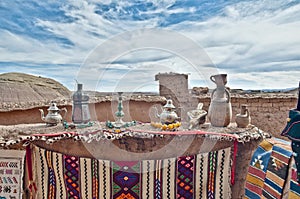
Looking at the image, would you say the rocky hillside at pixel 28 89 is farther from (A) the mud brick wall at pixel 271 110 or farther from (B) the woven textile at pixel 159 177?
(A) the mud brick wall at pixel 271 110

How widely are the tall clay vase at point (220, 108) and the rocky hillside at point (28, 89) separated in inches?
79.9

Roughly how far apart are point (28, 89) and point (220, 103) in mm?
3198

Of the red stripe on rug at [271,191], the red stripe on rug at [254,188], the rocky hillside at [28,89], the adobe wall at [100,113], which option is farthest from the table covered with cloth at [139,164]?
the rocky hillside at [28,89]

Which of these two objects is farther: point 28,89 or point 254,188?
point 28,89

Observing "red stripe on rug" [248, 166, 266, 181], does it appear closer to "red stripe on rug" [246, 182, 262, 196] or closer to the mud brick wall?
"red stripe on rug" [246, 182, 262, 196]

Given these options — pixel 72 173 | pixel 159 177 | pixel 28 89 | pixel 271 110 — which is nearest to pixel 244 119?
pixel 159 177

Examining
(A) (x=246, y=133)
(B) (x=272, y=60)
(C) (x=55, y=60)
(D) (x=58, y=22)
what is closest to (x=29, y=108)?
(C) (x=55, y=60)

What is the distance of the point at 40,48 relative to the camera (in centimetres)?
280

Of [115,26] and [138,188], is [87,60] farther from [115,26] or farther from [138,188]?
[138,188]

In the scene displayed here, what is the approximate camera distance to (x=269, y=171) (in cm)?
124

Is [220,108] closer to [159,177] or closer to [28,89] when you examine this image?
[159,177]

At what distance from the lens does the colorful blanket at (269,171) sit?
1.18 m

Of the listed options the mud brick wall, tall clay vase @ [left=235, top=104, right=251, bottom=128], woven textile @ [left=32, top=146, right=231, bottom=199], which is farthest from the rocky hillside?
the mud brick wall

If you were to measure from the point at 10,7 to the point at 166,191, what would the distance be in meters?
2.19
